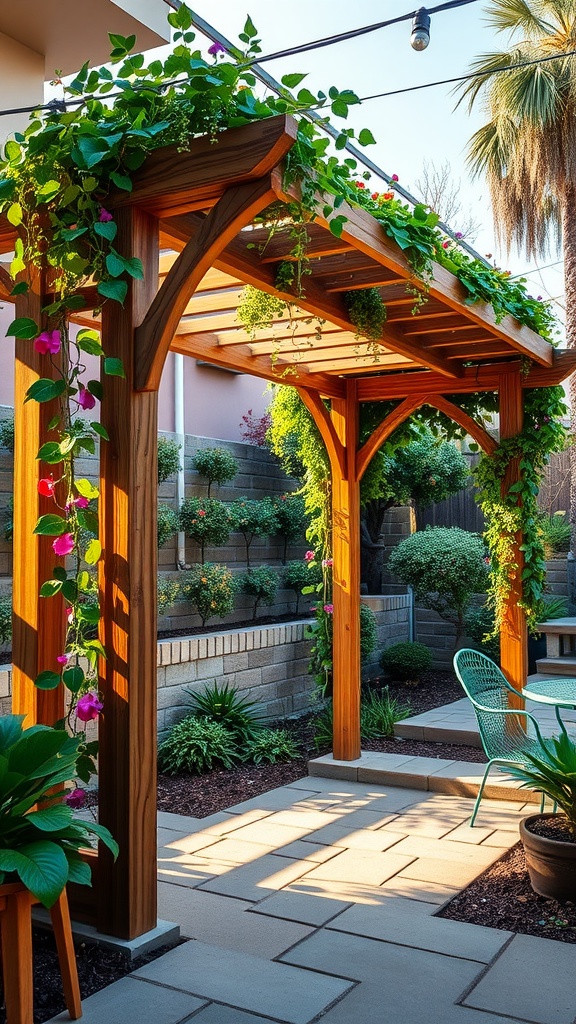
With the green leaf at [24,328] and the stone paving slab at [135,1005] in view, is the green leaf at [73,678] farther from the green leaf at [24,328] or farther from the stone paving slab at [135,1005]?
the green leaf at [24,328]

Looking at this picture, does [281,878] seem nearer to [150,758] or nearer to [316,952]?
[316,952]

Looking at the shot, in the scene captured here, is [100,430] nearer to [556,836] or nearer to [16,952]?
[16,952]

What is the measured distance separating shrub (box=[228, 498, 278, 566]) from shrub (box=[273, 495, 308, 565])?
0.42 ft

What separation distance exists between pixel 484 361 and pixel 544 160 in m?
5.05

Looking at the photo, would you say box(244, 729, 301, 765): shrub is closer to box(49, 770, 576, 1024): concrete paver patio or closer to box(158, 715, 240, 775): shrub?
box(158, 715, 240, 775): shrub

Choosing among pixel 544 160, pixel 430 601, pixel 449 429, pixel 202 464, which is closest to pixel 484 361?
pixel 449 429

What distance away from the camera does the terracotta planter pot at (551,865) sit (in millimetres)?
3217

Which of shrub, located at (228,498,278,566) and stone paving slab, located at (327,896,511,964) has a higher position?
shrub, located at (228,498,278,566)

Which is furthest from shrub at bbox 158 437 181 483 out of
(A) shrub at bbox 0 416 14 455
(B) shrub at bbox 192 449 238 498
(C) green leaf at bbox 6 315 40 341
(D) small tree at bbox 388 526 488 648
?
(C) green leaf at bbox 6 315 40 341

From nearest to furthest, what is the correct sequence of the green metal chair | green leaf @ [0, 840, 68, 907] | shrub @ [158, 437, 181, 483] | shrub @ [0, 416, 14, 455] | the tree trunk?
1. green leaf @ [0, 840, 68, 907]
2. the green metal chair
3. shrub @ [0, 416, 14, 455]
4. shrub @ [158, 437, 181, 483]
5. the tree trunk

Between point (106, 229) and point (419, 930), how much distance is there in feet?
8.58

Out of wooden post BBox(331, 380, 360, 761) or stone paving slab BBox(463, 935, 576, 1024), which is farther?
wooden post BBox(331, 380, 360, 761)

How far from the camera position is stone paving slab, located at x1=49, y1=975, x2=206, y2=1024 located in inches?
92.4

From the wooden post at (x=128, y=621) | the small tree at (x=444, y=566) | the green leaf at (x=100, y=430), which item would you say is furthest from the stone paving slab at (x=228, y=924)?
the small tree at (x=444, y=566)
